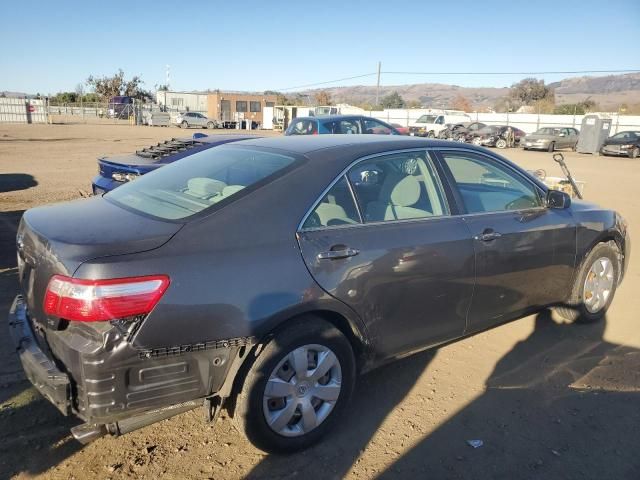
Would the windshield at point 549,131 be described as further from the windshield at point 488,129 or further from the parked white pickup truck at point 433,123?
the parked white pickup truck at point 433,123

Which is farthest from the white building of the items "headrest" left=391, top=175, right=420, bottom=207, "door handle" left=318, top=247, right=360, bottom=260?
"door handle" left=318, top=247, right=360, bottom=260

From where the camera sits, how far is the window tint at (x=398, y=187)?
10.5 ft

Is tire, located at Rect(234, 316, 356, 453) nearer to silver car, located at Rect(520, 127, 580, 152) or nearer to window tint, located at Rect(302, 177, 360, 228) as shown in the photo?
window tint, located at Rect(302, 177, 360, 228)

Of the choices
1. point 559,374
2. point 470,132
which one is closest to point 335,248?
point 559,374

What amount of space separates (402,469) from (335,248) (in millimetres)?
1227

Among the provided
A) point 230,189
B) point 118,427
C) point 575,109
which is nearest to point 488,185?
point 230,189

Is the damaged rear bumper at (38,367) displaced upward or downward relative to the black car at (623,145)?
downward

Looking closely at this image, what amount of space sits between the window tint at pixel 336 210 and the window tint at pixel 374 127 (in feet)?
33.2

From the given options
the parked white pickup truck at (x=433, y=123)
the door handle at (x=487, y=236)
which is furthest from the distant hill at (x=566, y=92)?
the door handle at (x=487, y=236)

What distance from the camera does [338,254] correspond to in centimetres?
283

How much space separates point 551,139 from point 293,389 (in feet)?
99.6

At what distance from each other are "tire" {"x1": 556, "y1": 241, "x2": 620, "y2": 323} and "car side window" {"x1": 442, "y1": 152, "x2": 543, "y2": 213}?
0.85 meters

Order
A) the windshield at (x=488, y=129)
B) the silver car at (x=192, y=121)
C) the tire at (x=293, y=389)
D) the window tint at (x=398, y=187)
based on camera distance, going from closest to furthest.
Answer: the tire at (x=293, y=389), the window tint at (x=398, y=187), the windshield at (x=488, y=129), the silver car at (x=192, y=121)

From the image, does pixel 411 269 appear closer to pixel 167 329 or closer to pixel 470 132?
pixel 167 329
